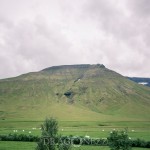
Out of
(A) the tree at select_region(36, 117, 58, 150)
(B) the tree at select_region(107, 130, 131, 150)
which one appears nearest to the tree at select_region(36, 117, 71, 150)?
(A) the tree at select_region(36, 117, 58, 150)

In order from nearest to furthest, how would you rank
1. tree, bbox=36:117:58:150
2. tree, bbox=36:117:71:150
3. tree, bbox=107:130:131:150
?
tree, bbox=36:117:71:150 < tree, bbox=36:117:58:150 < tree, bbox=107:130:131:150

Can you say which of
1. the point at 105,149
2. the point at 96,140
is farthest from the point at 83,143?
the point at 105,149

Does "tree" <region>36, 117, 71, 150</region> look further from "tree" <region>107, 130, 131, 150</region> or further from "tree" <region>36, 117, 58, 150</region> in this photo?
"tree" <region>107, 130, 131, 150</region>

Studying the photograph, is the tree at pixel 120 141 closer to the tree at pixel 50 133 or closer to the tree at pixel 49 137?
the tree at pixel 49 137

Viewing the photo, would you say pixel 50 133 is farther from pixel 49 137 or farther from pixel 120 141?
pixel 120 141

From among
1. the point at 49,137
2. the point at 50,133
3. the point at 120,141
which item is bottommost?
the point at 120,141

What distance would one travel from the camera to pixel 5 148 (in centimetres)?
9162

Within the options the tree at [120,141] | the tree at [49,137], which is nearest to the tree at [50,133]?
the tree at [49,137]

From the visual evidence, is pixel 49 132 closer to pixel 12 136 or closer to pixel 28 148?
pixel 28 148

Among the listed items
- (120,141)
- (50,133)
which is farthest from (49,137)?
(120,141)

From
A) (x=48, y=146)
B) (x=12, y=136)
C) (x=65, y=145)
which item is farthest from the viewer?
(x=12, y=136)

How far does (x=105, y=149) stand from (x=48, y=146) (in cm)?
4062

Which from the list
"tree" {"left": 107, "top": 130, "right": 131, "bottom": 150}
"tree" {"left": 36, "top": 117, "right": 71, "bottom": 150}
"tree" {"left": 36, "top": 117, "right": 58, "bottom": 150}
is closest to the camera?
"tree" {"left": 36, "top": 117, "right": 71, "bottom": 150}

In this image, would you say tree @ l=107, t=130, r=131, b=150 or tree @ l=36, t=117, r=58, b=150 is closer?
tree @ l=36, t=117, r=58, b=150
